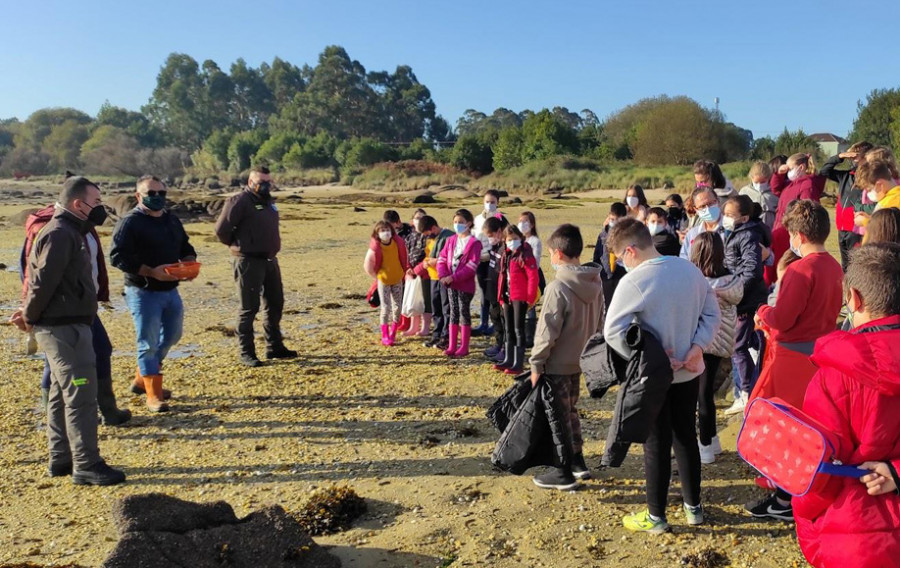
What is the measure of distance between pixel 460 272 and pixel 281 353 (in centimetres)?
251

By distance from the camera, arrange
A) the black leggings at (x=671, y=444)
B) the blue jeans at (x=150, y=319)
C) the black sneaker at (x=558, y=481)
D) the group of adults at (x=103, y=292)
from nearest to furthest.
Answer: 1. the black leggings at (x=671, y=444)
2. the black sneaker at (x=558, y=481)
3. the group of adults at (x=103, y=292)
4. the blue jeans at (x=150, y=319)

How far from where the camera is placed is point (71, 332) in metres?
5.52

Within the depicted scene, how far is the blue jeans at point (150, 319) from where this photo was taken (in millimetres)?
7145

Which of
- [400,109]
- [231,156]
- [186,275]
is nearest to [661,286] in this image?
[186,275]

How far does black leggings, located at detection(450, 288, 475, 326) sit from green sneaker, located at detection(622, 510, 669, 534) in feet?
15.2

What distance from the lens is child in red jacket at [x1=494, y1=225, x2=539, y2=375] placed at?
7934 mm

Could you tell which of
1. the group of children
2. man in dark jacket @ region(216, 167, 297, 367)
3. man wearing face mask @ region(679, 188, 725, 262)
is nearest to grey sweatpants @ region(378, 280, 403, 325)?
the group of children

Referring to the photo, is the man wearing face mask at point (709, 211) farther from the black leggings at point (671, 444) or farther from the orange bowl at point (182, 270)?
the orange bowl at point (182, 270)

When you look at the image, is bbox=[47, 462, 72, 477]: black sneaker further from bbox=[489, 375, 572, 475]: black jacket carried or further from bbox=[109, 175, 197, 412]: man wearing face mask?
bbox=[489, 375, 572, 475]: black jacket carried

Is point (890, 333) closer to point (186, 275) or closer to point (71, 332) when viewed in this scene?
point (71, 332)

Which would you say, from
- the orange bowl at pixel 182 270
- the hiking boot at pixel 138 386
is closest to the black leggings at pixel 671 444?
the orange bowl at pixel 182 270

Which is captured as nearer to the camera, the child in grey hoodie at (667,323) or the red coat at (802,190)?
the child in grey hoodie at (667,323)

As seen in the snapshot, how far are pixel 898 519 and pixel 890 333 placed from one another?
0.65m

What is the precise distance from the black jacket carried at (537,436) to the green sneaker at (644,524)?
1.91 feet
